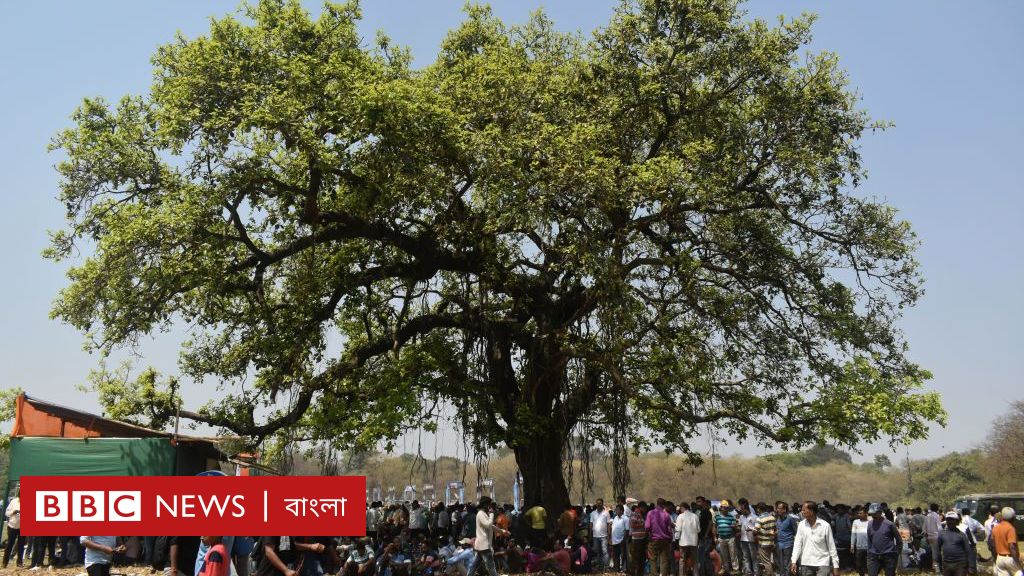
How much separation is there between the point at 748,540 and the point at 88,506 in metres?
11.0

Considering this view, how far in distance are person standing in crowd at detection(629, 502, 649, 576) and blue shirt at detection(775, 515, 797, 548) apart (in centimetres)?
254

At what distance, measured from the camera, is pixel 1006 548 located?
11.8 meters

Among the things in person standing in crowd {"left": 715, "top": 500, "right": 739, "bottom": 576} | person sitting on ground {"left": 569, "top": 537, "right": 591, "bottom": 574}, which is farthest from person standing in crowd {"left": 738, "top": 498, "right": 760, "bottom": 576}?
person sitting on ground {"left": 569, "top": 537, "right": 591, "bottom": 574}

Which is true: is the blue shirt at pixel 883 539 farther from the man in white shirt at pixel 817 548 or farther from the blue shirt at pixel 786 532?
the man in white shirt at pixel 817 548

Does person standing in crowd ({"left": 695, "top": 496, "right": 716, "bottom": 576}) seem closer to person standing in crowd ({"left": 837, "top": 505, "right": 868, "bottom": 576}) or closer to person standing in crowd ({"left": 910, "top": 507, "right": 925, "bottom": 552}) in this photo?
person standing in crowd ({"left": 837, "top": 505, "right": 868, "bottom": 576})

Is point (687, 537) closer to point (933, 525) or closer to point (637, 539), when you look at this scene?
point (637, 539)

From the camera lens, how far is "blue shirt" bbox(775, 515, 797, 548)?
1478cm

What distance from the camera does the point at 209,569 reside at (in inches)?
297

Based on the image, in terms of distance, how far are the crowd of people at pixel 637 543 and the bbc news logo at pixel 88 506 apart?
0.36 meters

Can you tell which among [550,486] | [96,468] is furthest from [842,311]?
[96,468]

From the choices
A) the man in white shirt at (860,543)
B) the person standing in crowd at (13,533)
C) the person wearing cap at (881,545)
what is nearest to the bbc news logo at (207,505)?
the person standing in crowd at (13,533)

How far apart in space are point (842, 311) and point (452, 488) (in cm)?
1567

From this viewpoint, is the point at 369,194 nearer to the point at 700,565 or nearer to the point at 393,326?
the point at 393,326

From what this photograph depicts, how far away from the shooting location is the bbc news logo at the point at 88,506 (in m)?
10.7
